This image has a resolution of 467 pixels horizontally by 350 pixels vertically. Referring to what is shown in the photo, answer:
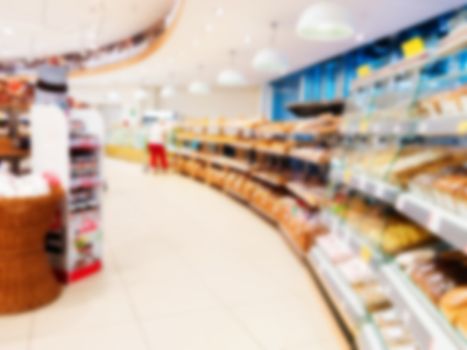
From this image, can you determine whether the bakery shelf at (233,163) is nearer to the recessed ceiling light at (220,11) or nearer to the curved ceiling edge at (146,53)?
the recessed ceiling light at (220,11)

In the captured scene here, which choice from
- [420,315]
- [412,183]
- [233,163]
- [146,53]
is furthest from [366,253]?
[146,53]

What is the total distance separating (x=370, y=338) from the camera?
1.85 metres

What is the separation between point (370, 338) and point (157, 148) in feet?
27.4

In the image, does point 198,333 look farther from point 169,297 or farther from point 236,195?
point 236,195

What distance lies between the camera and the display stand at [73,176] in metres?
2.80

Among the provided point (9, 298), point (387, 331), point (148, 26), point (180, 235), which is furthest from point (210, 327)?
point (148, 26)

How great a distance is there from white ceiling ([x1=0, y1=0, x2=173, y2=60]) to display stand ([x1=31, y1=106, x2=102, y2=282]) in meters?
6.78

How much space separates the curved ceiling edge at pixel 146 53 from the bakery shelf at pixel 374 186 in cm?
482

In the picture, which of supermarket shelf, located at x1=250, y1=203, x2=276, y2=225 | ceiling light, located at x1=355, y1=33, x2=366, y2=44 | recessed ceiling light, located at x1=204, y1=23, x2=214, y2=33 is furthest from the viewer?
ceiling light, located at x1=355, y1=33, x2=366, y2=44

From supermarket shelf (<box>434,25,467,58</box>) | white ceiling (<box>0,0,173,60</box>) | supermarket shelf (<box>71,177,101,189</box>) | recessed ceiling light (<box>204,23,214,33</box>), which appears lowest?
supermarket shelf (<box>71,177,101,189</box>)

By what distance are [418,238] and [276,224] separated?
3059 millimetres

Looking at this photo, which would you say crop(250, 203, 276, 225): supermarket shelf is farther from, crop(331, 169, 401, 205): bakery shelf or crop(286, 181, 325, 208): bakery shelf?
crop(331, 169, 401, 205): bakery shelf

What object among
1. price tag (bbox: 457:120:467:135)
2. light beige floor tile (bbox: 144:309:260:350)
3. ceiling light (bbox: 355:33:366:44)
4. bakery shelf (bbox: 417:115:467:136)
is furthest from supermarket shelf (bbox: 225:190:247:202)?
price tag (bbox: 457:120:467:135)

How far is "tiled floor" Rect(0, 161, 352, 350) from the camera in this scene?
86.3 inches
